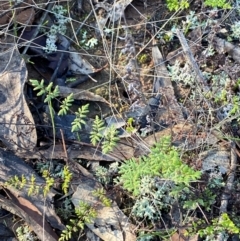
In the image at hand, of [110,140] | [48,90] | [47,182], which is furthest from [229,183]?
[48,90]

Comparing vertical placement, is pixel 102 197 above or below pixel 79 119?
below

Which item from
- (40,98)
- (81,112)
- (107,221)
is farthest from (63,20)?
(107,221)

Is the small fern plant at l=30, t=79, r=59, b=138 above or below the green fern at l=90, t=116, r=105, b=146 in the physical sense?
above

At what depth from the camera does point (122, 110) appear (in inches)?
132

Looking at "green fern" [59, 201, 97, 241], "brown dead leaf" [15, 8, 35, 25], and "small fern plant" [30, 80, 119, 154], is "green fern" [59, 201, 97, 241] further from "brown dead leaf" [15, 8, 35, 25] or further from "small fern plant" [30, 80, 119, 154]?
"brown dead leaf" [15, 8, 35, 25]

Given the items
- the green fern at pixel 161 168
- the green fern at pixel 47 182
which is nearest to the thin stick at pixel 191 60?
the green fern at pixel 161 168

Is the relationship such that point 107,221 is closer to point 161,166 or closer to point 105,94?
point 161,166

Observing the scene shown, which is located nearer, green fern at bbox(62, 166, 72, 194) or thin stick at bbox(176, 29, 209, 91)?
green fern at bbox(62, 166, 72, 194)

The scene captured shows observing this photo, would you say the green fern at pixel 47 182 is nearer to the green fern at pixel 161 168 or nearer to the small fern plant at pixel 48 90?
the small fern plant at pixel 48 90

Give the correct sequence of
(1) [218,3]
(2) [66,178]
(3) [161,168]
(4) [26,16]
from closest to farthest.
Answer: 1. (3) [161,168]
2. (2) [66,178]
3. (1) [218,3]
4. (4) [26,16]

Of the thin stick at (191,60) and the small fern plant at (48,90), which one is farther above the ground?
the thin stick at (191,60)

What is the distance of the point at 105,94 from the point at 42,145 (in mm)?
544

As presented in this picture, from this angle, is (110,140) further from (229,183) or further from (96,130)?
(229,183)

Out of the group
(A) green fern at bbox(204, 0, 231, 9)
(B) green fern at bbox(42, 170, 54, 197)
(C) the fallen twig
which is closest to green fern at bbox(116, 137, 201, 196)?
(C) the fallen twig
